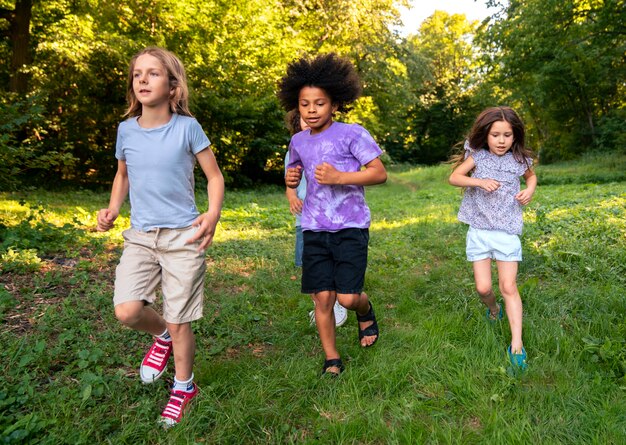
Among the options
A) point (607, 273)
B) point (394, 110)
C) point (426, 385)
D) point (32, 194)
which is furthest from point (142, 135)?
point (394, 110)

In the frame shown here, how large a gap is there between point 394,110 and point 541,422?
25021mm

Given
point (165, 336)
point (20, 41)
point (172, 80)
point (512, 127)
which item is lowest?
point (165, 336)

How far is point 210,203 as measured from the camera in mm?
2809

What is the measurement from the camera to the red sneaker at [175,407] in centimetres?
260

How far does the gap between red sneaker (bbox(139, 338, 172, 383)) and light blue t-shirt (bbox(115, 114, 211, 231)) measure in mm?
794

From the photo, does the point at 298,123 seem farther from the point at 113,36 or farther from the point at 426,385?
A: the point at 113,36

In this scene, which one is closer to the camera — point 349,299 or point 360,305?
point 349,299

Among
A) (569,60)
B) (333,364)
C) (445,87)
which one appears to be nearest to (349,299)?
(333,364)

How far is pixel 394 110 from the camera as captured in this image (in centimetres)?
2628

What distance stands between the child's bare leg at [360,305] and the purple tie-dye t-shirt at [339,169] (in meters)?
0.46

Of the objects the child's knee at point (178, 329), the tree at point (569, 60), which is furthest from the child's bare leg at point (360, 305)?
the tree at point (569, 60)

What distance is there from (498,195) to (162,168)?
2.34 meters

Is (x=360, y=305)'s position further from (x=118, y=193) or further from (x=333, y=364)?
(x=118, y=193)

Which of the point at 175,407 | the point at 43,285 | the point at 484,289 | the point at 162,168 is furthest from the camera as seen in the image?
the point at 43,285
